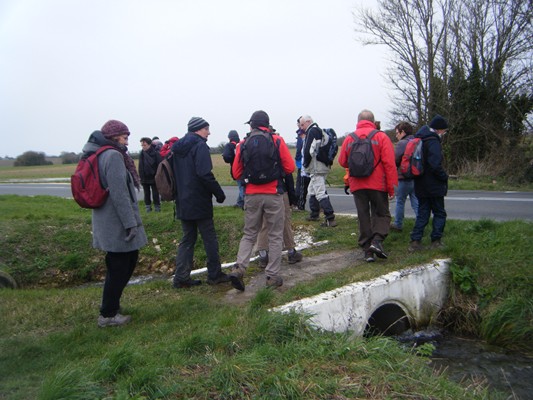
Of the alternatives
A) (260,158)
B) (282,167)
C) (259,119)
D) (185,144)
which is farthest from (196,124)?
(282,167)

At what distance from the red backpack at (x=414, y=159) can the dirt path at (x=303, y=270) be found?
4.76ft

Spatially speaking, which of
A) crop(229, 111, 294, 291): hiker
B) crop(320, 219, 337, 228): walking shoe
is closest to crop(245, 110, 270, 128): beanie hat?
crop(229, 111, 294, 291): hiker

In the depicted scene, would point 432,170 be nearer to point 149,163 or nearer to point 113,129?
point 113,129

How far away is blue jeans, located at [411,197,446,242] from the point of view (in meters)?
6.41

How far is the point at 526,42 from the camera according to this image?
1936cm

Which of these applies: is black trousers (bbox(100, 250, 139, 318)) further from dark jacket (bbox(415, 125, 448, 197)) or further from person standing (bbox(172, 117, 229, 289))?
dark jacket (bbox(415, 125, 448, 197))

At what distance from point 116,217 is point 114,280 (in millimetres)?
701

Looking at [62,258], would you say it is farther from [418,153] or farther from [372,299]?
[418,153]

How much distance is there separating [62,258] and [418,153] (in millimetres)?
6824

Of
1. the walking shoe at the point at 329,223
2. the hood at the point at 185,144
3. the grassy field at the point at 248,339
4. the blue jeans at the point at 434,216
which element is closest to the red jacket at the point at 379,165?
the blue jeans at the point at 434,216

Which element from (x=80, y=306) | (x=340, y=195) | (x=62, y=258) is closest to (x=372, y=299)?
(x=80, y=306)


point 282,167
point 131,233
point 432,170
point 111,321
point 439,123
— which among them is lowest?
point 111,321

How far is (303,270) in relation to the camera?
20.8ft

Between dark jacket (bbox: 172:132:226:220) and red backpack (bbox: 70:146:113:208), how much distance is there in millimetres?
1268
